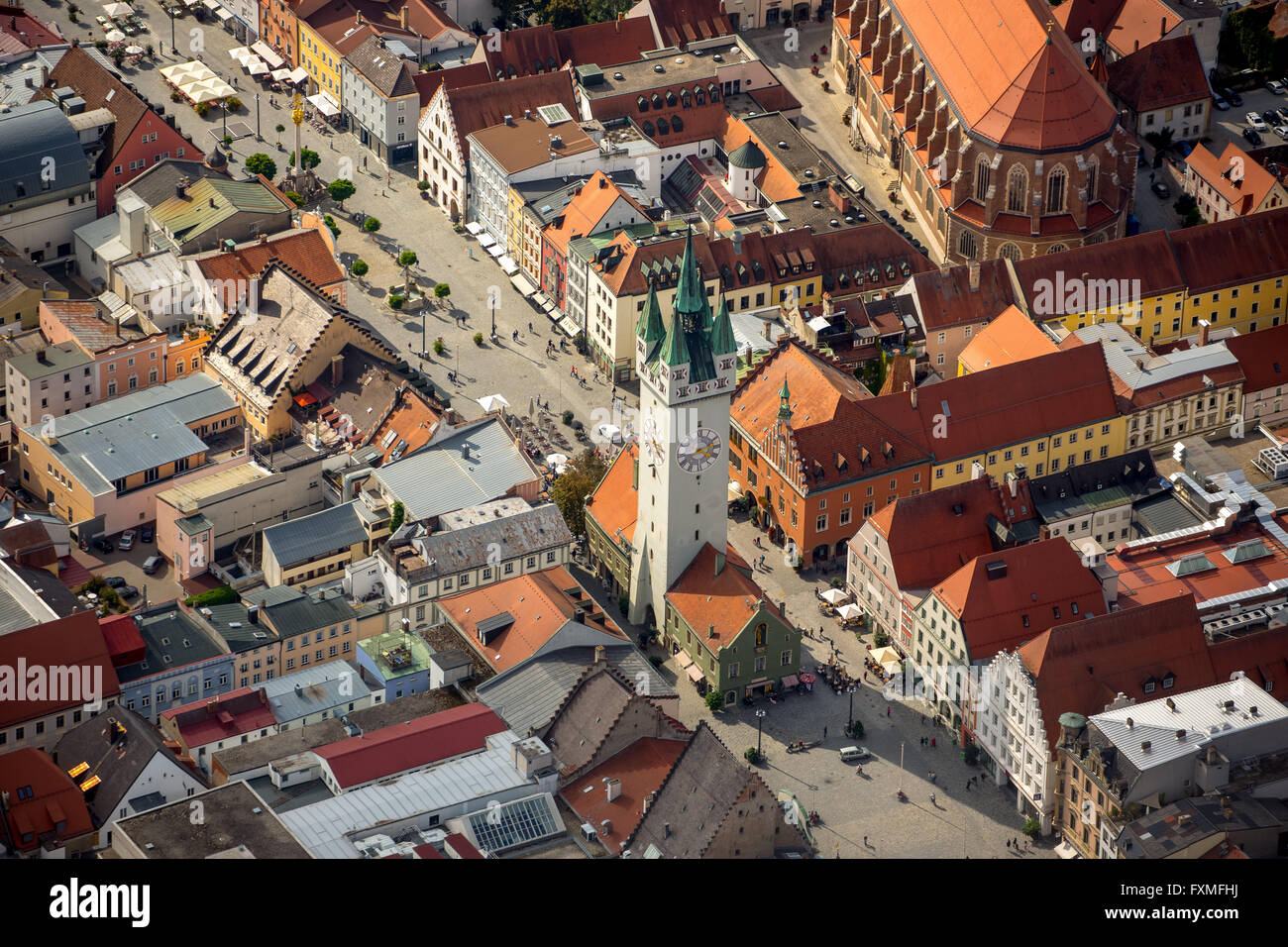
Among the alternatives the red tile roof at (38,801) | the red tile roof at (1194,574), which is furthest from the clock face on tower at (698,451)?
the red tile roof at (38,801)

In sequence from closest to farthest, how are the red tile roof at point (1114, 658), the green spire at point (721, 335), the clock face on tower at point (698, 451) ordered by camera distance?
the red tile roof at point (1114, 658) → the green spire at point (721, 335) → the clock face on tower at point (698, 451)

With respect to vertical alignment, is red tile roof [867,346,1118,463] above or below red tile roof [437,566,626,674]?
above

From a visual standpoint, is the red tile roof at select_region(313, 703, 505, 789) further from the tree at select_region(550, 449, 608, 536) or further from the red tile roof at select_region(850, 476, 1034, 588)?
the red tile roof at select_region(850, 476, 1034, 588)

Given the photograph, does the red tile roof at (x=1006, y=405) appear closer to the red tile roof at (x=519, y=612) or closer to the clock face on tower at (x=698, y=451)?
the clock face on tower at (x=698, y=451)

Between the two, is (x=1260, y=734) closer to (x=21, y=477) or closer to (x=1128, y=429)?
(x=1128, y=429)

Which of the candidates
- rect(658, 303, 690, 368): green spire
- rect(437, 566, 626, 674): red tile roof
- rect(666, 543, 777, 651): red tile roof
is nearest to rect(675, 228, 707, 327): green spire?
rect(658, 303, 690, 368): green spire

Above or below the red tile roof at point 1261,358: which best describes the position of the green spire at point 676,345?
above
